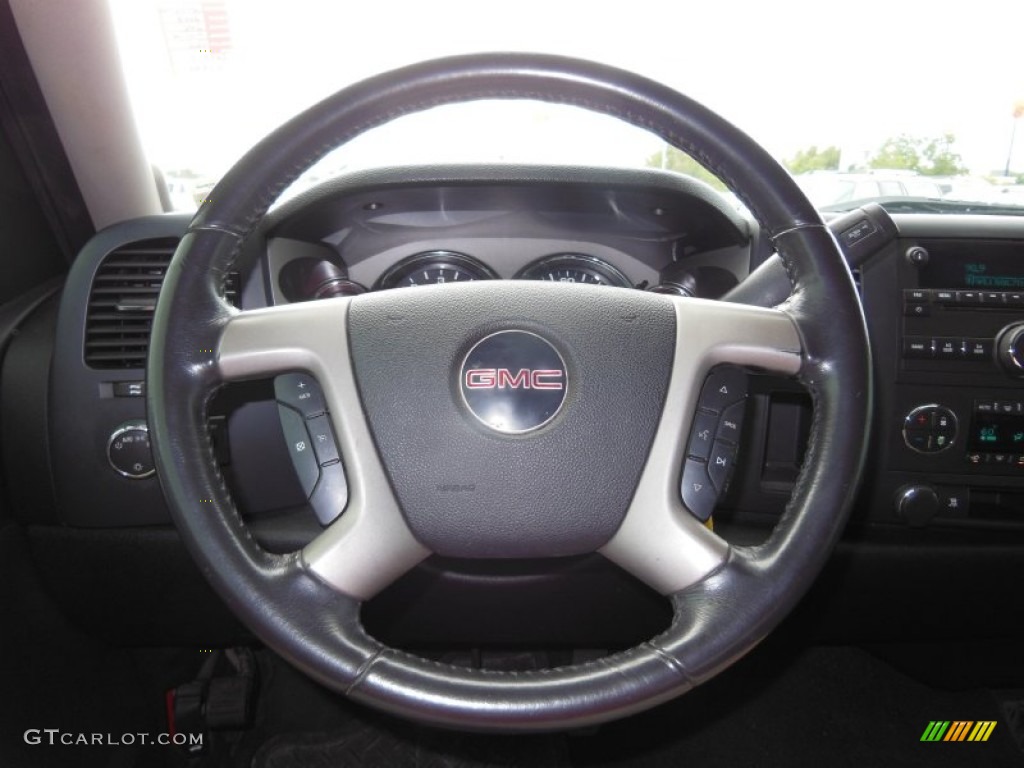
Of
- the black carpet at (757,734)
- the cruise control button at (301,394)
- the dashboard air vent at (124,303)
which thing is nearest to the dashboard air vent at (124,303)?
the dashboard air vent at (124,303)

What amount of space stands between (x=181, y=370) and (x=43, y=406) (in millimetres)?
680

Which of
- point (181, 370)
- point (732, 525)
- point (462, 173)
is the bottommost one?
point (732, 525)

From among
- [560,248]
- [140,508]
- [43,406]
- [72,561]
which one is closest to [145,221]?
[43,406]

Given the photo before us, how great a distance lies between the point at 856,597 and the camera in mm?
1538

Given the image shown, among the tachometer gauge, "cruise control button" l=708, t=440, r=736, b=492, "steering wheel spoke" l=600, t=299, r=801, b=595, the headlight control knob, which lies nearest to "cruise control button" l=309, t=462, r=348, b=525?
"steering wheel spoke" l=600, t=299, r=801, b=595

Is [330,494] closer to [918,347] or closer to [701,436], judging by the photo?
[701,436]

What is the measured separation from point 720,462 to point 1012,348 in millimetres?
723

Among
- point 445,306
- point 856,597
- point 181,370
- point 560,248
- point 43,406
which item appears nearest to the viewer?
point 181,370

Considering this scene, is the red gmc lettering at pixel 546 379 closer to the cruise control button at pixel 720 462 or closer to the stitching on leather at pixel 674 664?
the cruise control button at pixel 720 462

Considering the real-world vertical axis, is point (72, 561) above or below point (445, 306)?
below

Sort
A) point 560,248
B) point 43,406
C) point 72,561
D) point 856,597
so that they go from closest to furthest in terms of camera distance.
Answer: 1. point 43,406
2. point 72,561
3. point 856,597
4. point 560,248

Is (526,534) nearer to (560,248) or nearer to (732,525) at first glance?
(732,525)

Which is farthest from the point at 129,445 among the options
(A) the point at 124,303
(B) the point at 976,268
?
(B) the point at 976,268

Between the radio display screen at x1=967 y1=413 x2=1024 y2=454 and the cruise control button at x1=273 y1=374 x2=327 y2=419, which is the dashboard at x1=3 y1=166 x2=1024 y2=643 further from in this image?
the cruise control button at x1=273 y1=374 x2=327 y2=419
